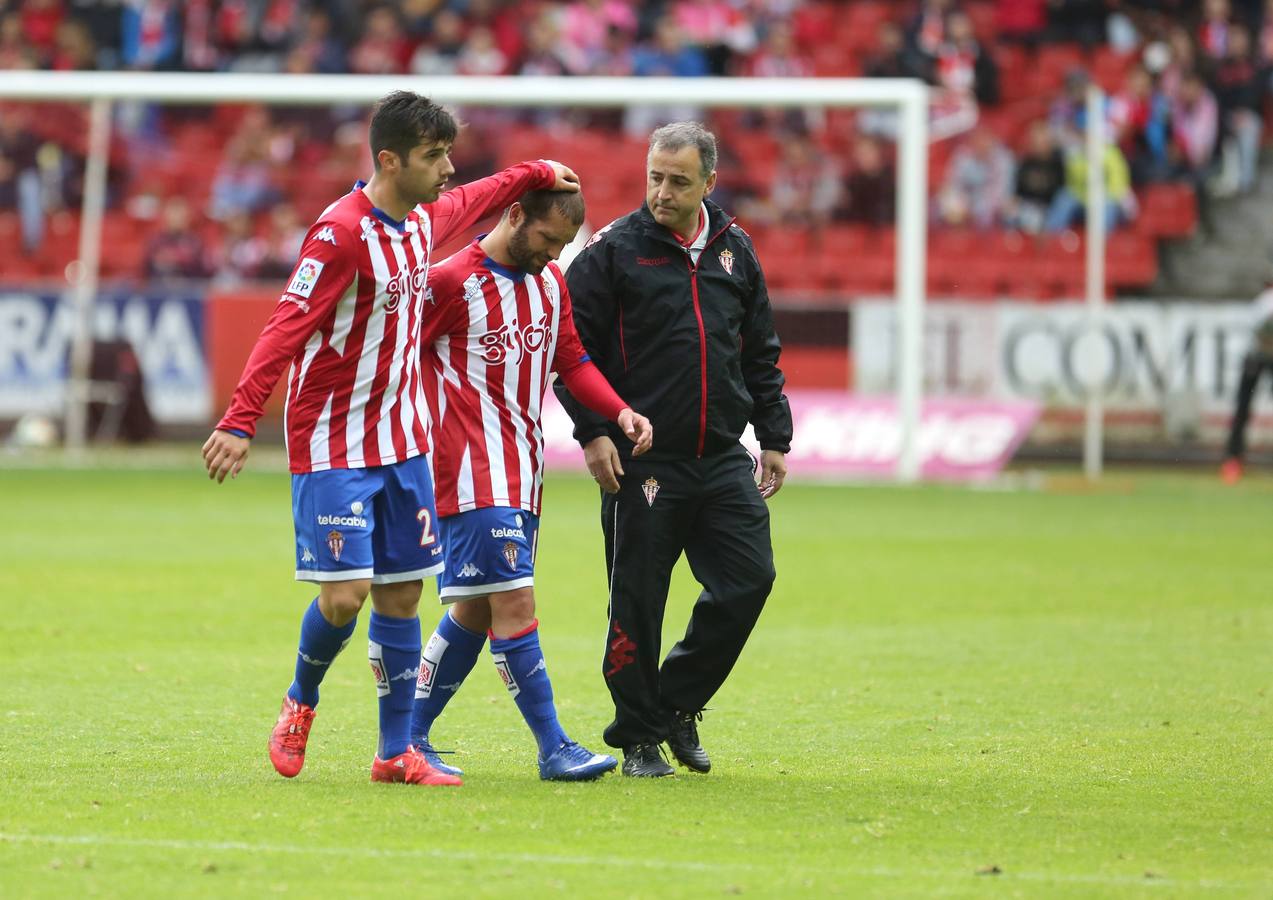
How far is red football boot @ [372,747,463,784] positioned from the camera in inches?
247

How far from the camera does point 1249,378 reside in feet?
68.2

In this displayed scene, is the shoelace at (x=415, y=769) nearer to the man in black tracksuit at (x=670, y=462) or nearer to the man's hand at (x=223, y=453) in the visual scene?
the man in black tracksuit at (x=670, y=462)

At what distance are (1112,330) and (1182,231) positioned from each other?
3.03 metres

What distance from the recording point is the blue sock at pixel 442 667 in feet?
21.9

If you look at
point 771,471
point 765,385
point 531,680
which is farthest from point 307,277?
point 771,471

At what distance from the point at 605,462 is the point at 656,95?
14.8 metres

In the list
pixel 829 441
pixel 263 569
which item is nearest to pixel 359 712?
pixel 263 569

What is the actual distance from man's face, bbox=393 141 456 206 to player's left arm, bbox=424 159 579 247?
312 millimetres

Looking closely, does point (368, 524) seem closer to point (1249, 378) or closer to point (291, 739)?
point (291, 739)

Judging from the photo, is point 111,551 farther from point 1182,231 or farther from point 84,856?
point 1182,231

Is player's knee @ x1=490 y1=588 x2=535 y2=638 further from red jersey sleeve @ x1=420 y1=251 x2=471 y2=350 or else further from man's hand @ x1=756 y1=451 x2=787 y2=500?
man's hand @ x1=756 y1=451 x2=787 y2=500

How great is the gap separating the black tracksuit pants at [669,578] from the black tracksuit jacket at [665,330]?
12 centimetres

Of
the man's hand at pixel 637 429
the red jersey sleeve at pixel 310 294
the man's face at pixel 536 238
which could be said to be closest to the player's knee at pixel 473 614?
the man's hand at pixel 637 429

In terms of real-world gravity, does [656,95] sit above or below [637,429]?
above
